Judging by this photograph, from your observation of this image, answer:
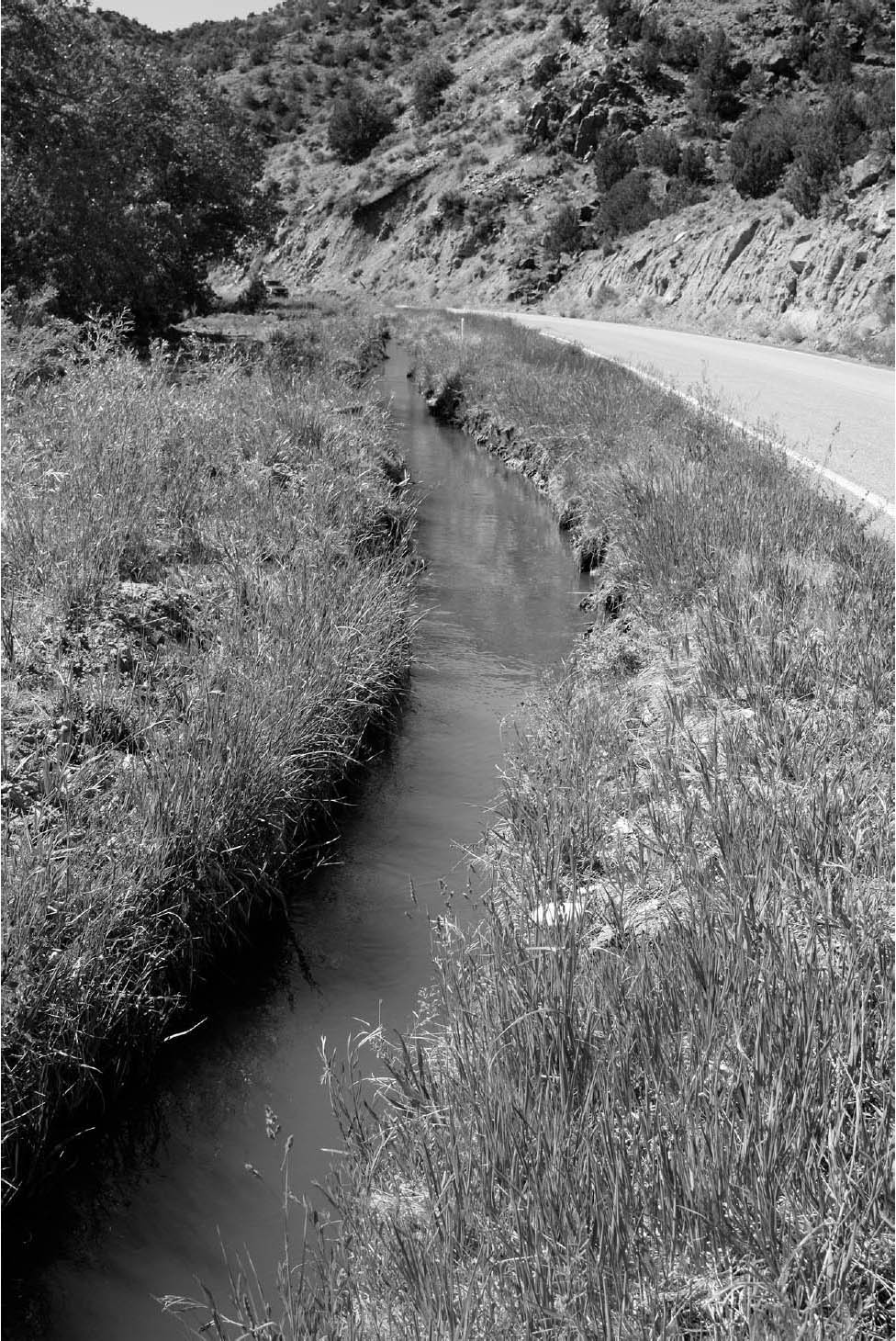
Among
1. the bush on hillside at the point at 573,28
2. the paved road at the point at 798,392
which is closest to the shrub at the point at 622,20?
the bush on hillside at the point at 573,28

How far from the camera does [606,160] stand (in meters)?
41.9

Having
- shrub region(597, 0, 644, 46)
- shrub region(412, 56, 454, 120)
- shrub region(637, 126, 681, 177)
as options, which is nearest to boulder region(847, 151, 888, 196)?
shrub region(637, 126, 681, 177)

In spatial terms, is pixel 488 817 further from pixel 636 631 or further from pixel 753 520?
pixel 753 520

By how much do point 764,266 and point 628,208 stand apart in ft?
40.6

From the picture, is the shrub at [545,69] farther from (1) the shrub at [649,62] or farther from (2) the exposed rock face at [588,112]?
(1) the shrub at [649,62]

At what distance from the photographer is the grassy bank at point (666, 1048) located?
2176 millimetres

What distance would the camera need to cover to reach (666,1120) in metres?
2.51

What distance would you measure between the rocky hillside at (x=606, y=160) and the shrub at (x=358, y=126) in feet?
0.39

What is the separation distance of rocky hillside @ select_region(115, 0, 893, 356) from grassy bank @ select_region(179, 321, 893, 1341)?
16166 mm

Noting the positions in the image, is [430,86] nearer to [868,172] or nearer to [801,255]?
[868,172]

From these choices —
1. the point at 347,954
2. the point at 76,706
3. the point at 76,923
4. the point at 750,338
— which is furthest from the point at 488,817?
the point at 750,338

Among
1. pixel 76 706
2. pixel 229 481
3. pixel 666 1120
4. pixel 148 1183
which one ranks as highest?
pixel 229 481

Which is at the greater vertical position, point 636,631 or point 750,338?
point 750,338

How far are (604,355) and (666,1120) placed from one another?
18.0m
